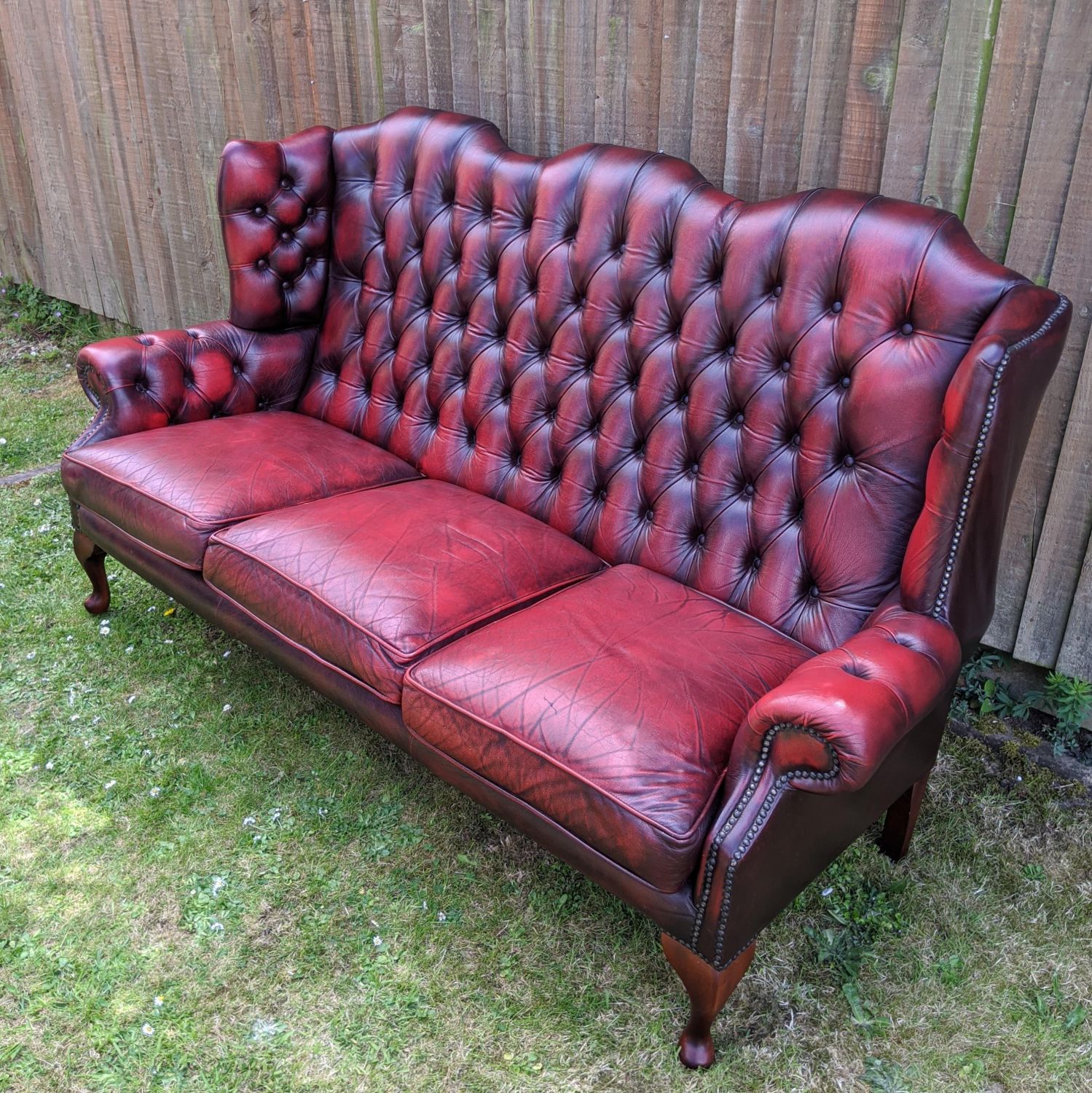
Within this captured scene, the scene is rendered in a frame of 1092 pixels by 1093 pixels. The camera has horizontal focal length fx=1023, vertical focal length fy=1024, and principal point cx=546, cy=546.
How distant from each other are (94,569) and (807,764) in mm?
2358

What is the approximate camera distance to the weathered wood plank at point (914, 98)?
2.26 meters

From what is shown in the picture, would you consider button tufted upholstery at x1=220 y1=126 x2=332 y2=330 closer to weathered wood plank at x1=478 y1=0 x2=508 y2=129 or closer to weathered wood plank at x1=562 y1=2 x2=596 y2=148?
weathered wood plank at x1=478 y1=0 x2=508 y2=129

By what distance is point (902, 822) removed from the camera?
2.24 meters

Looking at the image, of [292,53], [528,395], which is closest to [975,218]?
[528,395]

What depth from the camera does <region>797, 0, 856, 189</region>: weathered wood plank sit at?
2.37 metres

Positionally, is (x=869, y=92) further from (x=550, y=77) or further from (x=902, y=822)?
(x=902, y=822)

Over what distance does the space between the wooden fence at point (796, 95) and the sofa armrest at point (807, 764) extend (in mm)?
865

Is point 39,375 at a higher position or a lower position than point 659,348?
lower

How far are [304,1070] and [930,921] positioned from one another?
1281 millimetres

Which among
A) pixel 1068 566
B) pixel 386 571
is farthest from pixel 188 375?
pixel 1068 566

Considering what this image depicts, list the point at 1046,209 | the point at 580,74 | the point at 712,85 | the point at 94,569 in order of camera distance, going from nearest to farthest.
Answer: the point at 1046,209 < the point at 712,85 < the point at 580,74 < the point at 94,569

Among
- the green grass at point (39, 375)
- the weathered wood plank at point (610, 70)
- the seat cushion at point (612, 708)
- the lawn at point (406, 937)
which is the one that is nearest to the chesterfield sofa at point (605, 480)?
the seat cushion at point (612, 708)

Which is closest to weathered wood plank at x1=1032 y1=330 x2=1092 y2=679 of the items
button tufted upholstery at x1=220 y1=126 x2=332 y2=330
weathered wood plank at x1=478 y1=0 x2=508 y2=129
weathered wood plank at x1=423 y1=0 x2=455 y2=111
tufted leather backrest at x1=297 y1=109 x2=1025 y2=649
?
tufted leather backrest at x1=297 y1=109 x2=1025 y2=649

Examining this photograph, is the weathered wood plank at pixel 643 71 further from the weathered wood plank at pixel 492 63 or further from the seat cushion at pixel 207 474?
the seat cushion at pixel 207 474
